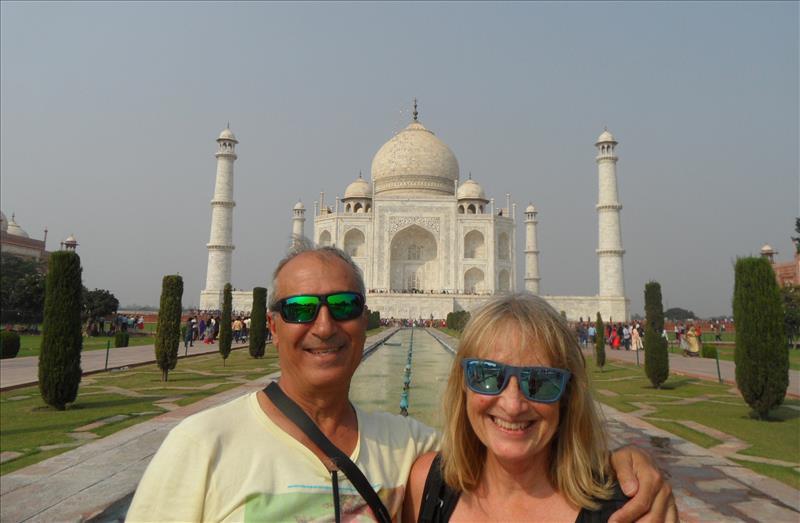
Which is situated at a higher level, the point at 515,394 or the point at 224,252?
the point at 224,252

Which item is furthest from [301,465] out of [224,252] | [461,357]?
[224,252]

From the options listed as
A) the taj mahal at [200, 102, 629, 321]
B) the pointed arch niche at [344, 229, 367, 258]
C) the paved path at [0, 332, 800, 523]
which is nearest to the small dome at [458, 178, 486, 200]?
the taj mahal at [200, 102, 629, 321]

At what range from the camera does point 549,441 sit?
121cm

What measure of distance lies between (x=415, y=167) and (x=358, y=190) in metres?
3.54

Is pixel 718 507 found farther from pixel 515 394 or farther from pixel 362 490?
pixel 362 490

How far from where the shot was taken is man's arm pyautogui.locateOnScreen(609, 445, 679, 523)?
3.47 feet

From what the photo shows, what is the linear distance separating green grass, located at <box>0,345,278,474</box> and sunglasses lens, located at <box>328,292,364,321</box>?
126 inches

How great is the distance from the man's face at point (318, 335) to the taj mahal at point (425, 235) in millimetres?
23720

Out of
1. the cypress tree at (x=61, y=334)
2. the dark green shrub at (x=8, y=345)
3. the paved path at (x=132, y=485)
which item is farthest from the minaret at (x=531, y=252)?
the paved path at (x=132, y=485)

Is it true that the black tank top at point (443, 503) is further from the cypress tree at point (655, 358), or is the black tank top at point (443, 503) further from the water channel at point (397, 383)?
the cypress tree at point (655, 358)

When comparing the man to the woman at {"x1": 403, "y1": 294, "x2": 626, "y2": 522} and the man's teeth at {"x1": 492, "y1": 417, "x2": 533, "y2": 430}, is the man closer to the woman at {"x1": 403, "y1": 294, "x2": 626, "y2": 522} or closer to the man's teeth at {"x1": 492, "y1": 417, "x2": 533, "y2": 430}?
the woman at {"x1": 403, "y1": 294, "x2": 626, "y2": 522}

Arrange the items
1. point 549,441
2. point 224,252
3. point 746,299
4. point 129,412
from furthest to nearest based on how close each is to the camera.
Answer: point 224,252
point 746,299
point 129,412
point 549,441

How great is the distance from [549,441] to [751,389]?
5.52 meters

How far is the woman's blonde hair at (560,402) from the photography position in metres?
1.17
